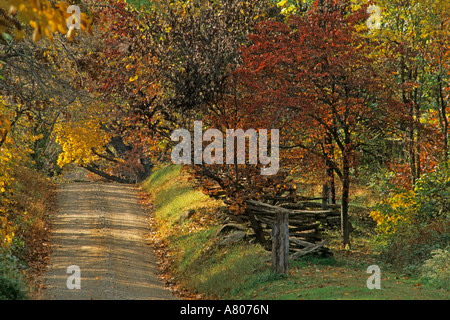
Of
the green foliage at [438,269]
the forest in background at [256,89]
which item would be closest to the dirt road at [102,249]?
the forest in background at [256,89]

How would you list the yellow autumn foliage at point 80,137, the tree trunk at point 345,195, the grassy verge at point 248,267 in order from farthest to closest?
the yellow autumn foliage at point 80,137
the tree trunk at point 345,195
the grassy verge at point 248,267

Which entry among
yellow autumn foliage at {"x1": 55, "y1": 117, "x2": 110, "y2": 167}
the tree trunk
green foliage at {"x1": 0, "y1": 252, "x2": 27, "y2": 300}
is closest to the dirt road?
green foliage at {"x1": 0, "y1": 252, "x2": 27, "y2": 300}

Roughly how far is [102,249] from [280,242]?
736 cm

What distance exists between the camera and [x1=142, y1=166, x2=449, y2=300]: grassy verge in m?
10.6

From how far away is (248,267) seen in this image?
1315 centimetres

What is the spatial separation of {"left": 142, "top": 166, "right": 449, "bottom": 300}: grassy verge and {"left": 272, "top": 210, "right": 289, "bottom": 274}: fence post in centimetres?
26

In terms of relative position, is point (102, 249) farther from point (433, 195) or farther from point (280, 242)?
point (433, 195)

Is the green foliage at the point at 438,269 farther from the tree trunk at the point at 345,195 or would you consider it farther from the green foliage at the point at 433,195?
the tree trunk at the point at 345,195

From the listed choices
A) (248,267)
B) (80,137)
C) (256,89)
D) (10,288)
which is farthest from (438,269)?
(80,137)

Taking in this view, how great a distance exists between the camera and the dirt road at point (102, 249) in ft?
42.6

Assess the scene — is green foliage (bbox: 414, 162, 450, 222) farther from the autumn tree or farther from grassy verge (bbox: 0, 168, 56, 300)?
grassy verge (bbox: 0, 168, 56, 300)

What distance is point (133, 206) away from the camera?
24.9m

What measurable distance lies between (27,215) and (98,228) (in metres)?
2.64

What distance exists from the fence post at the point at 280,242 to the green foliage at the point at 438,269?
3.29 m
